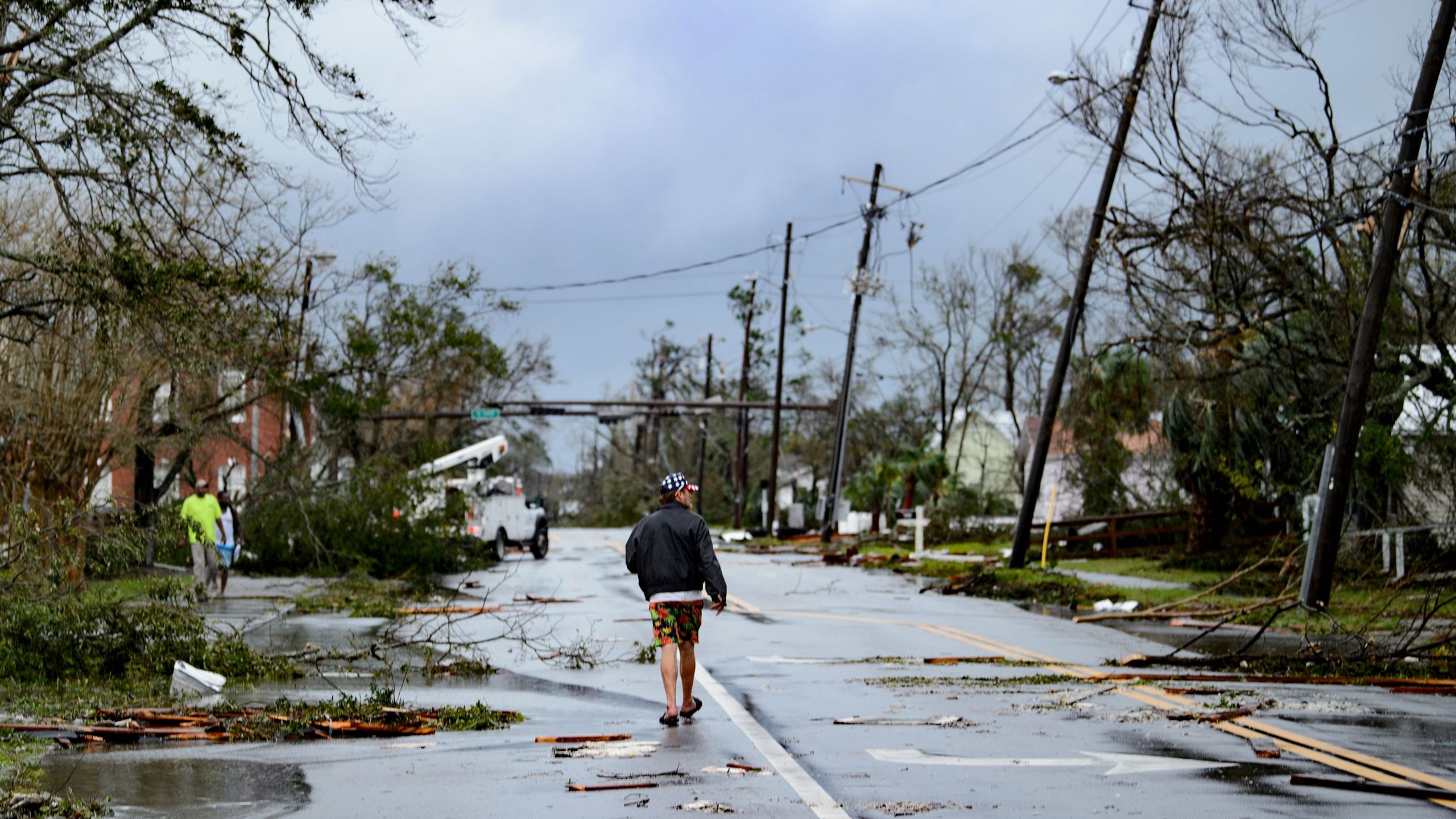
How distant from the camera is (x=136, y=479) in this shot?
2867 cm

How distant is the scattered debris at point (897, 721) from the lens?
955cm

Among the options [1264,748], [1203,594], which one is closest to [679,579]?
[1264,748]

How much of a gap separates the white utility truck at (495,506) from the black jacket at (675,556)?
890 inches

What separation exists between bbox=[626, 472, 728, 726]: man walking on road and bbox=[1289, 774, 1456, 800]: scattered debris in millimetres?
3920

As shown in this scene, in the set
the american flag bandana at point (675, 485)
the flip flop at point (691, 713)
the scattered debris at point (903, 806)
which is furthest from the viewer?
the american flag bandana at point (675, 485)

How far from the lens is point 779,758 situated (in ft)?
27.0

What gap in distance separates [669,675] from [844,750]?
1692 millimetres

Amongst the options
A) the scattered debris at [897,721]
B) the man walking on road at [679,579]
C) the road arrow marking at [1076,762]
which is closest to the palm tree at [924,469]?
the man walking on road at [679,579]

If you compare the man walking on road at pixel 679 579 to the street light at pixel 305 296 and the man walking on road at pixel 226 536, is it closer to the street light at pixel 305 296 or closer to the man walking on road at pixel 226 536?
the man walking on road at pixel 226 536

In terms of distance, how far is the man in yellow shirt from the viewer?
21.4m

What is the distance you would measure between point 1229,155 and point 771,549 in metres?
25.8

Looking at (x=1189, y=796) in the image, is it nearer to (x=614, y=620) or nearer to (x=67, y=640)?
(x=67, y=640)

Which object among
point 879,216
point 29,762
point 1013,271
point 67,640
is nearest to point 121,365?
point 67,640

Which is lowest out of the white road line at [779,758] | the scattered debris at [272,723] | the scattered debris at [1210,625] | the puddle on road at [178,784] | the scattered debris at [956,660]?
the puddle on road at [178,784]
